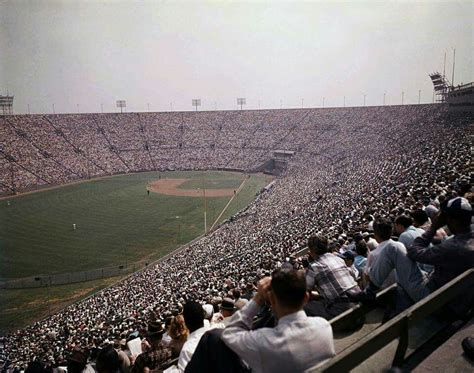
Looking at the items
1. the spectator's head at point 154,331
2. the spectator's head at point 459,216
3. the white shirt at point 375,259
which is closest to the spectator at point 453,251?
the spectator's head at point 459,216

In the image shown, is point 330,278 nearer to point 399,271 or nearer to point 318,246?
point 318,246

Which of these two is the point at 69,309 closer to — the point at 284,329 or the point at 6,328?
the point at 6,328

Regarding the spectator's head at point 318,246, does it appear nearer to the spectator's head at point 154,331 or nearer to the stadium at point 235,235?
the stadium at point 235,235

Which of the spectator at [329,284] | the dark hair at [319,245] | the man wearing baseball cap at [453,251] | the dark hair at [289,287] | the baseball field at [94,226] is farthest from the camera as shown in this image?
the baseball field at [94,226]

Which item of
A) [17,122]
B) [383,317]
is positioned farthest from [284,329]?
[17,122]

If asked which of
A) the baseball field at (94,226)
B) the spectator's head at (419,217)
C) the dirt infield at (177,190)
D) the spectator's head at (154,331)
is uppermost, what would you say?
the spectator's head at (419,217)

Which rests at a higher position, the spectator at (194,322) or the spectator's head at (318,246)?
the spectator's head at (318,246)

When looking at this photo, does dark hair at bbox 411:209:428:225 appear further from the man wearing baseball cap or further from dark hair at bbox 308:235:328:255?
dark hair at bbox 308:235:328:255

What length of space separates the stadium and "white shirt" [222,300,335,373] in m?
0.01

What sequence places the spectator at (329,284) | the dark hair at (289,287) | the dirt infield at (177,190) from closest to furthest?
the dark hair at (289,287)
the spectator at (329,284)
the dirt infield at (177,190)

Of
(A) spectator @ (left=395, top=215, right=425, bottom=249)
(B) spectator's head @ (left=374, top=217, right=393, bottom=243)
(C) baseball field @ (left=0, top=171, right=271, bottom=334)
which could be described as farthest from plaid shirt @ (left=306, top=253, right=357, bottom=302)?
(C) baseball field @ (left=0, top=171, right=271, bottom=334)

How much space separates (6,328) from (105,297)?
14.9 feet

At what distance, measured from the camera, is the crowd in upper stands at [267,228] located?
386 centimetres

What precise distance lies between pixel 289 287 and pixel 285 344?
36 cm
